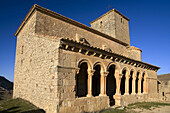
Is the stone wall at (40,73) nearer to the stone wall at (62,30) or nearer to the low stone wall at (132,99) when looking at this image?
the stone wall at (62,30)

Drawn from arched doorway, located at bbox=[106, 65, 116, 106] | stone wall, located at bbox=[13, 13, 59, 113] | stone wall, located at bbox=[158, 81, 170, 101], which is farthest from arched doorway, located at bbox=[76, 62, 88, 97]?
stone wall, located at bbox=[158, 81, 170, 101]

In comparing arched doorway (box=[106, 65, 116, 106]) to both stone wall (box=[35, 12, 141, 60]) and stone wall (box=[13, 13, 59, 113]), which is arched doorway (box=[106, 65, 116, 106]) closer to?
stone wall (box=[35, 12, 141, 60])

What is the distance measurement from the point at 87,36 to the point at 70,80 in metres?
6.23

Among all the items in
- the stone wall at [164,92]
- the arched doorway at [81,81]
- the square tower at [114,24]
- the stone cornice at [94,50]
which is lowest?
the stone wall at [164,92]

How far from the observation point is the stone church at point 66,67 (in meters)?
6.26

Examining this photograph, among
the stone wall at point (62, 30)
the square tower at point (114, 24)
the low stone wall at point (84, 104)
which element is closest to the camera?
the low stone wall at point (84, 104)

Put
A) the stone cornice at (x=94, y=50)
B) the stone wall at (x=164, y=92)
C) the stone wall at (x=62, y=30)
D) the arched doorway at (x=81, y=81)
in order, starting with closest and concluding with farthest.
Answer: the stone cornice at (x=94, y=50), the stone wall at (x=62, y=30), the arched doorway at (x=81, y=81), the stone wall at (x=164, y=92)

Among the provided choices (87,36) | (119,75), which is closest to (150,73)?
(119,75)

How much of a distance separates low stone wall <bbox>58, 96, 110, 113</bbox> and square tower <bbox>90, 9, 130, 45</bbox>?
33.1 feet

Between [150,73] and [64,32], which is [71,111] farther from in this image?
[150,73]

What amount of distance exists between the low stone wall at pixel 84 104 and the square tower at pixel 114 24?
10.1 m

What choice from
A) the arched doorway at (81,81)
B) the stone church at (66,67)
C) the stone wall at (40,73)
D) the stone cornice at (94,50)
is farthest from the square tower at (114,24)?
the stone wall at (40,73)

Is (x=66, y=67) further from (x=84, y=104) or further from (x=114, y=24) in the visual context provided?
(x=114, y=24)

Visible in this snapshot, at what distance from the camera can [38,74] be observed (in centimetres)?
750
